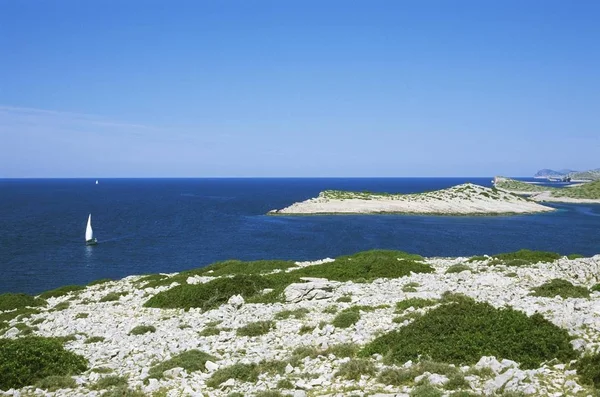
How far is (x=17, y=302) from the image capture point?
3572cm

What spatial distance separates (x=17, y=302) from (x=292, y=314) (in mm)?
24435

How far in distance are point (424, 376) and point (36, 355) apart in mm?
13581

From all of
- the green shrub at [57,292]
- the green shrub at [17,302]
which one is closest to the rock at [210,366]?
the green shrub at [17,302]

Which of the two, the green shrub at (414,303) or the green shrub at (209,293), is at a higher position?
the green shrub at (414,303)

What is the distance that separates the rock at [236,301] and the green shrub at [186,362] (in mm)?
9272

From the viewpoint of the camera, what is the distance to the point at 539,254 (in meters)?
40.3

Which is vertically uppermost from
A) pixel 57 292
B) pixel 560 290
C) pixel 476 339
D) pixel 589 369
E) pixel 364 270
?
pixel 589 369

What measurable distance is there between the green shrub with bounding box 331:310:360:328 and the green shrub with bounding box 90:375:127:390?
29.5ft

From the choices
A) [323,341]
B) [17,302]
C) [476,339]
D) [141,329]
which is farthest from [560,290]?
[17,302]

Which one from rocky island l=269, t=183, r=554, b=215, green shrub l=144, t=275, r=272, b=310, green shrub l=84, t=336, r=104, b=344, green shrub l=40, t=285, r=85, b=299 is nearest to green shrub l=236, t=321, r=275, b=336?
green shrub l=84, t=336, r=104, b=344

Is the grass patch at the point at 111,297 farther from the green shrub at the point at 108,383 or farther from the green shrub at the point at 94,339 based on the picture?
the green shrub at the point at 108,383

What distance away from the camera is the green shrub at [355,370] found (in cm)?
1428

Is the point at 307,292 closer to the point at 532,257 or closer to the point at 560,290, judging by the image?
the point at 560,290

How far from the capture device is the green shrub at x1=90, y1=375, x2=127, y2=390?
15.0 m
